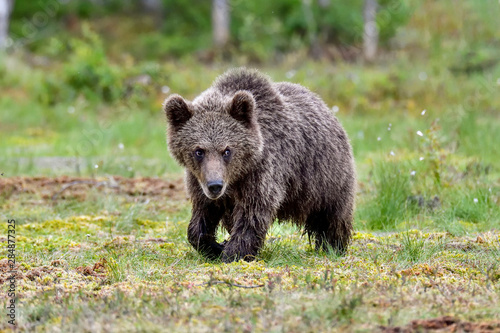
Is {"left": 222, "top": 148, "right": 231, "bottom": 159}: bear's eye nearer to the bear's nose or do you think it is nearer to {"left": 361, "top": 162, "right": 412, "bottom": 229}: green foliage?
the bear's nose

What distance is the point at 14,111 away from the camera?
17031mm

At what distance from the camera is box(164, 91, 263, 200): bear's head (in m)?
5.89

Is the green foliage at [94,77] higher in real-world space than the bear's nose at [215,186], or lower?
higher

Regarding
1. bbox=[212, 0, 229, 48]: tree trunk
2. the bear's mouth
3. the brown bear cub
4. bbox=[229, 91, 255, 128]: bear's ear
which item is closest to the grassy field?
the brown bear cub

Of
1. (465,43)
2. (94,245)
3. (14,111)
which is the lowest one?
(94,245)

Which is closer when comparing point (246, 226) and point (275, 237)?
point (246, 226)

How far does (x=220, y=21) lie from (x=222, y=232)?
2245 centimetres

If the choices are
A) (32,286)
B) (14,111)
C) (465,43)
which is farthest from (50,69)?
(32,286)

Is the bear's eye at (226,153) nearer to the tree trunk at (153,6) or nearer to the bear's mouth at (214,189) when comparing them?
the bear's mouth at (214,189)

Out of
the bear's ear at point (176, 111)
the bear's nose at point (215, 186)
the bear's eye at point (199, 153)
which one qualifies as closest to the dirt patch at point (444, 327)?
the bear's nose at point (215, 186)

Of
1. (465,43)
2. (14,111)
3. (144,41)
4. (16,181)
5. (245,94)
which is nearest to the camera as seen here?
(245,94)

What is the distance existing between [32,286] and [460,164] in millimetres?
7347

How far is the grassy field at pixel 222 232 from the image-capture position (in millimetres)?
4203

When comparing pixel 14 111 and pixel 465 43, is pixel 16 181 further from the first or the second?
pixel 465 43
